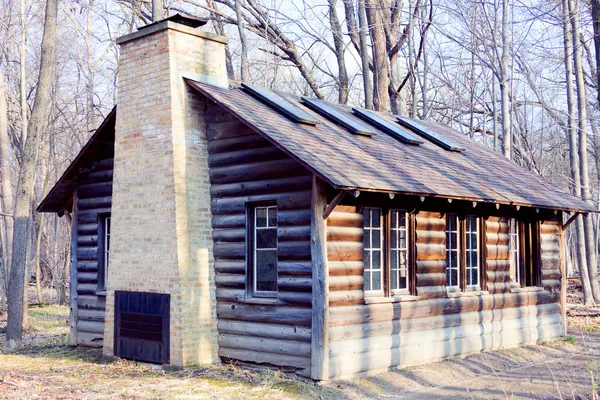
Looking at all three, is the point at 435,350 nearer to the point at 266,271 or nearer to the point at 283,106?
the point at 266,271

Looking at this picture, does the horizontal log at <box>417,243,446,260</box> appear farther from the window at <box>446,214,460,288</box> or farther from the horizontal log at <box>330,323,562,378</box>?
the horizontal log at <box>330,323,562,378</box>

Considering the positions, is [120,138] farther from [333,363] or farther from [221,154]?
[333,363]

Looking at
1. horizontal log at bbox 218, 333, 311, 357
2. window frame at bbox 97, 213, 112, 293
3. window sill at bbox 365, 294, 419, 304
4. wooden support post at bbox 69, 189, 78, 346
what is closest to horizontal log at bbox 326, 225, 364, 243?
window sill at bbox 365, 294, 419, 304

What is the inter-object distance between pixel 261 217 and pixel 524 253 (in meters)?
6.99

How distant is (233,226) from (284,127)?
74.6 inches

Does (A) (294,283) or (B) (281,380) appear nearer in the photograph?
(B) (281,380)

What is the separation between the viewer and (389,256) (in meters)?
12.0

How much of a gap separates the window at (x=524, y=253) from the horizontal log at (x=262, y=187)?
259 inches

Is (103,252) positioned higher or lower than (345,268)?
higher

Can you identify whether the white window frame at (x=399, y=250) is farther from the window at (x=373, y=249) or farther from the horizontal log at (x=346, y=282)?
the horizontal log at (x=346, y=282)

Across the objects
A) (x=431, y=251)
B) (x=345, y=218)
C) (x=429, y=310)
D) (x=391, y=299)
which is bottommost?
(x=429, y=310)

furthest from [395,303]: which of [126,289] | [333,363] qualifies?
[126,289]

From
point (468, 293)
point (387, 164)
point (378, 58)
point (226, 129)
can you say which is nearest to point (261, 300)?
point (226, 129)

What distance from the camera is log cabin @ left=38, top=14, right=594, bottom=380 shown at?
10.8 metres
